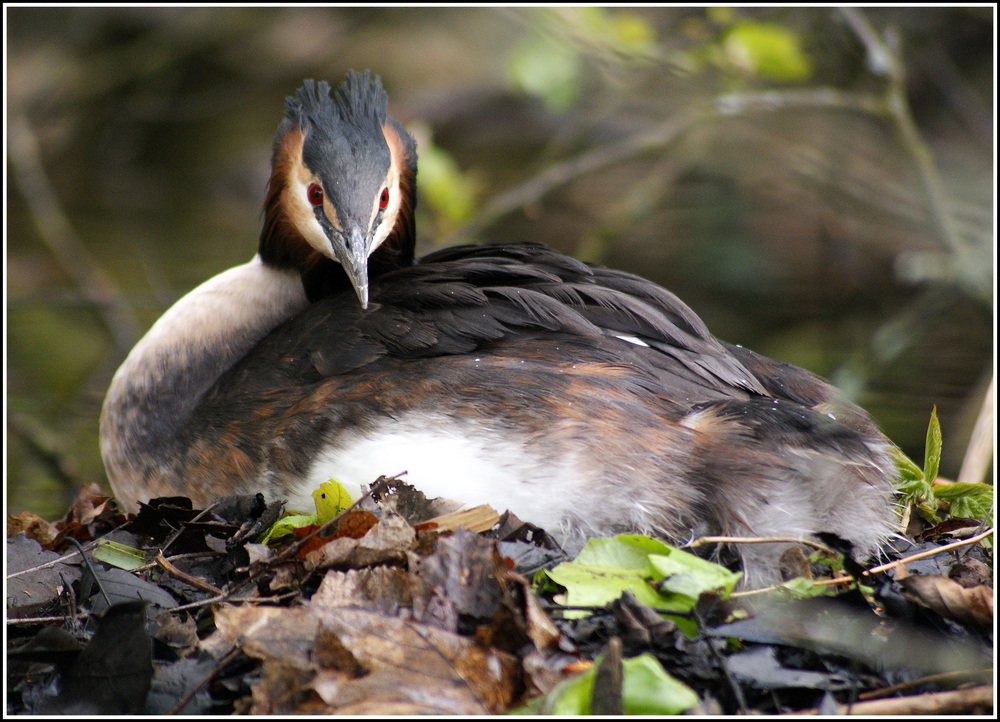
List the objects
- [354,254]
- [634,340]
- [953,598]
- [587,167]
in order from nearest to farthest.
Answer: [953,598]
[634,340]
[354,254]
[587,167]

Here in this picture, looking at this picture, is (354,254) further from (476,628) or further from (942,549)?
(942,549)

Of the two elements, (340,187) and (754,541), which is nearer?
(754,541)

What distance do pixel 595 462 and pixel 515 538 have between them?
0.87 ft

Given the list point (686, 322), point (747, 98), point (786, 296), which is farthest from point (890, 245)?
point (686, 322)

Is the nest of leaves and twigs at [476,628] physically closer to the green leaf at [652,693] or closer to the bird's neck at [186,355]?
the green leaf at [652,693]

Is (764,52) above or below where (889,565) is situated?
above

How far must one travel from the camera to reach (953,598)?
6.58 feet

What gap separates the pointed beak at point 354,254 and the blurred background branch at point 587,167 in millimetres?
1854

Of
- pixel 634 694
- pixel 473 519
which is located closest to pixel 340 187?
pixel 473 519

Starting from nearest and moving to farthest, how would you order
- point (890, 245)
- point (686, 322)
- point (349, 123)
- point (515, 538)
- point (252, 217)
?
1. point (515, 538)
2. point (686, 322)
3. point (349, 123)
4. point (890, 245)
5. point (252, 217)

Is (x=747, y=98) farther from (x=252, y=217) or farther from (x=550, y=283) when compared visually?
(x=252, y=217)

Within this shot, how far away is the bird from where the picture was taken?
231cm

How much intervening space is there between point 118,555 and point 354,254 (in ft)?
3.26

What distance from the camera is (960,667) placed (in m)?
1.87
